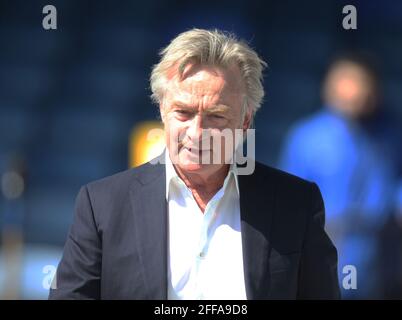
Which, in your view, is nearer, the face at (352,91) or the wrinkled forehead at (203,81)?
the wrinkled forehead at (203,81)

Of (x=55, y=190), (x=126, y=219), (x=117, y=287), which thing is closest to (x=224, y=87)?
(x=126, y=219)

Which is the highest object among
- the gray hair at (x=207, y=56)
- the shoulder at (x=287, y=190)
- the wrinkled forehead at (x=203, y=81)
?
the gray hair at (x=207, y=56)

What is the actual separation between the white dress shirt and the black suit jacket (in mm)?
37

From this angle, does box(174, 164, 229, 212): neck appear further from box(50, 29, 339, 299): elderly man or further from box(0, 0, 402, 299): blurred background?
box(0, 0, 402, 299): blurred background

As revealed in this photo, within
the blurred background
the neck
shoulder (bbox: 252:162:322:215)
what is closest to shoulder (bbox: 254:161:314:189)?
shoulder (bbox: 252:162:322:215)

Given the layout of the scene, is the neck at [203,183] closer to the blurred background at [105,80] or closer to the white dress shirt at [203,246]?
the white dress shirt at [203,246]

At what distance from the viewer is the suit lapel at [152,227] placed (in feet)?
7.38

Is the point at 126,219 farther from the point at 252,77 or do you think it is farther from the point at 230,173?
the point at 252,77

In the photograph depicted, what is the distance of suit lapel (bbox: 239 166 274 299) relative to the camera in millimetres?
2271

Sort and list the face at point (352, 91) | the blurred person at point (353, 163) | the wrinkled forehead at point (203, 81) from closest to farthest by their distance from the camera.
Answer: the wrinkled forehead at point (203, 81) → the blurred person at point (353, 163) → the face at point (352, 91)

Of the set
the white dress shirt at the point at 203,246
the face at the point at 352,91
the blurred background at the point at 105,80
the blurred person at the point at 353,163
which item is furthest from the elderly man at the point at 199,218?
the blurred background at the point at 105,80

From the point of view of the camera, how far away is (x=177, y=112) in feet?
7.78

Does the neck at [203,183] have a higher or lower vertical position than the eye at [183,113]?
lower

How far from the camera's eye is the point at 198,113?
2350 mm
